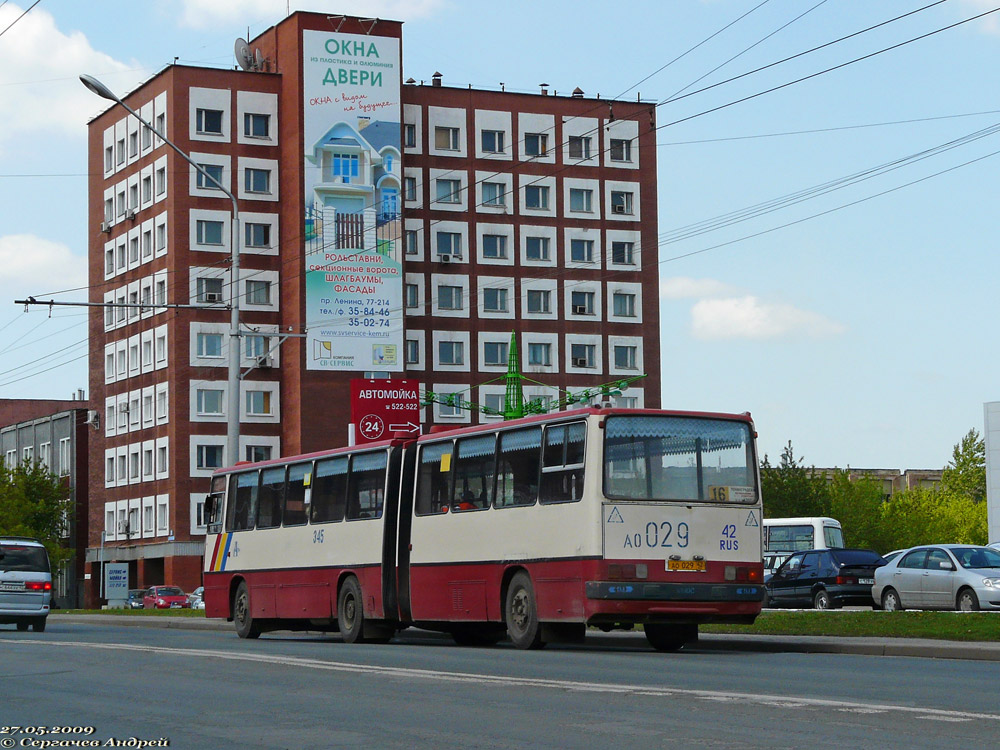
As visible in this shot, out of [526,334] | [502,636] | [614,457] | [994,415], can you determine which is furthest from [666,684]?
[526,334]

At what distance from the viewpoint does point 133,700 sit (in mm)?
13922

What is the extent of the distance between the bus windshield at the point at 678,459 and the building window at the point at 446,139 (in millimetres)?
73246

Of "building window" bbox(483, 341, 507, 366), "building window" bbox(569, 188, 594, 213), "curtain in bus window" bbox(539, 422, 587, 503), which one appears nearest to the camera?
"curtain in bus window" bbox(539, 422, 587, 503)

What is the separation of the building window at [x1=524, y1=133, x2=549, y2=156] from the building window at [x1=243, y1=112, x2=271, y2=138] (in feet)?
50.6

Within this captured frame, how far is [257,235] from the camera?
90562 mm

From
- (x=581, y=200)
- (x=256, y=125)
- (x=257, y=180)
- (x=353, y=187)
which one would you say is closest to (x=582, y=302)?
(x=581, y=200)

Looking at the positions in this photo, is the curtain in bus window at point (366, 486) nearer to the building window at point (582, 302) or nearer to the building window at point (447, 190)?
the building window at point (447, 190)

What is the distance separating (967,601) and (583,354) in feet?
216

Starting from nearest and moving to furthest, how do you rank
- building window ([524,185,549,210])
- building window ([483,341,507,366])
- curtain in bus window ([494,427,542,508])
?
curtain in bus window ([494,427,542,508]) < building window ([483,341,507,366]) < building window ([524,185,549,210])

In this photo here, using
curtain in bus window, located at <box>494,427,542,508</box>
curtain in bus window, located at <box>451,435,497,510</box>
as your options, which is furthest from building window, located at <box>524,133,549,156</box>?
curtain in bus window, located at <box>494,427,542,508</box>

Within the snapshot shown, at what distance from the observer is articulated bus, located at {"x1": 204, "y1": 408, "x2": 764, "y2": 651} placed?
22.0 m

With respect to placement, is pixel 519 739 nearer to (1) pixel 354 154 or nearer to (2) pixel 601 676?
(2) pixel 601 676

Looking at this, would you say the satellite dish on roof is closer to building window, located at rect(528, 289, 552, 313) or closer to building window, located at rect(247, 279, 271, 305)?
building window, located at rect(247, 279, 271, 305)

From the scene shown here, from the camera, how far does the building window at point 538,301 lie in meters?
96.8
